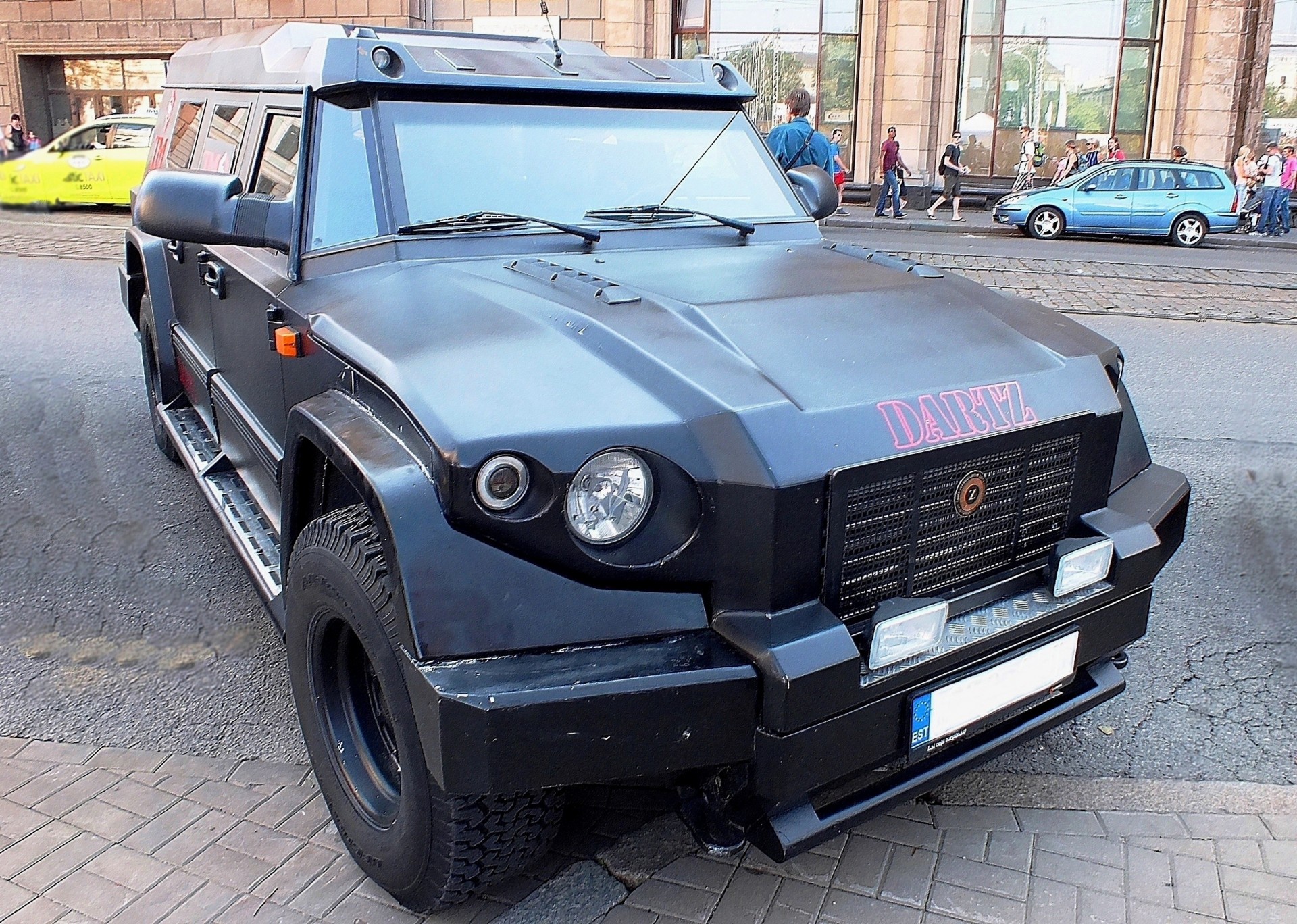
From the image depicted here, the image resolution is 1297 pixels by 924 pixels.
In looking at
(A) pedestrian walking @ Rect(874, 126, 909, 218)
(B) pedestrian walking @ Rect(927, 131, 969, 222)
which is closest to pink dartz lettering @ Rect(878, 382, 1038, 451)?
(B) pedestrian walking @ Rect(927, 131, 969, 222)

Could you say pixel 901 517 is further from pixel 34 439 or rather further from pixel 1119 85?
pixel 1119 85

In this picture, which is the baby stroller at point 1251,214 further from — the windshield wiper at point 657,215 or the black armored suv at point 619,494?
the black armored suv at point 619,494

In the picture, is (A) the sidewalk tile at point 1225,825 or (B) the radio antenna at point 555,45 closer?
(A) the sidewalk tile at point 1225,825

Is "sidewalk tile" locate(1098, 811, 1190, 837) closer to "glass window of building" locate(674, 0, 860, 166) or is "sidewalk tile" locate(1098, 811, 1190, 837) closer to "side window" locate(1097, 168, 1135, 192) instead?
"side window" locate(1097, 168, 1135, 192)

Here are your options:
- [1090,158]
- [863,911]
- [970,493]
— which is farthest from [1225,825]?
[1090,158]

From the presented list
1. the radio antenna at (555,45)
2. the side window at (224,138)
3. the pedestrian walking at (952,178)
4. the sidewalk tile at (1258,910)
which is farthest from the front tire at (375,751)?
the pedestrian walking at (952,178)

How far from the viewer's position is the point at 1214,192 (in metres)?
18.7

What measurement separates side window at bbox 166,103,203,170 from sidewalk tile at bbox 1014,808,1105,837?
434cm

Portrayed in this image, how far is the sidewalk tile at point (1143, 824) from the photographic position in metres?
3.05

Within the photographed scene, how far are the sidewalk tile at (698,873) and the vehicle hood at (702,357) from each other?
3.89ft

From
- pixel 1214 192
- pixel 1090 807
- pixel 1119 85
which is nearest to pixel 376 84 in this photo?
pixel 1090 807

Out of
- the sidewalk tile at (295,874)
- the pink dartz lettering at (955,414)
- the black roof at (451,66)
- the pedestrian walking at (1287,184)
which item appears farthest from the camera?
the pedestrian walking at (1287,184)

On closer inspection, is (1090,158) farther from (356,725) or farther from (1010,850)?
(356,725)

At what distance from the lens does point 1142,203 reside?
18.9 m
